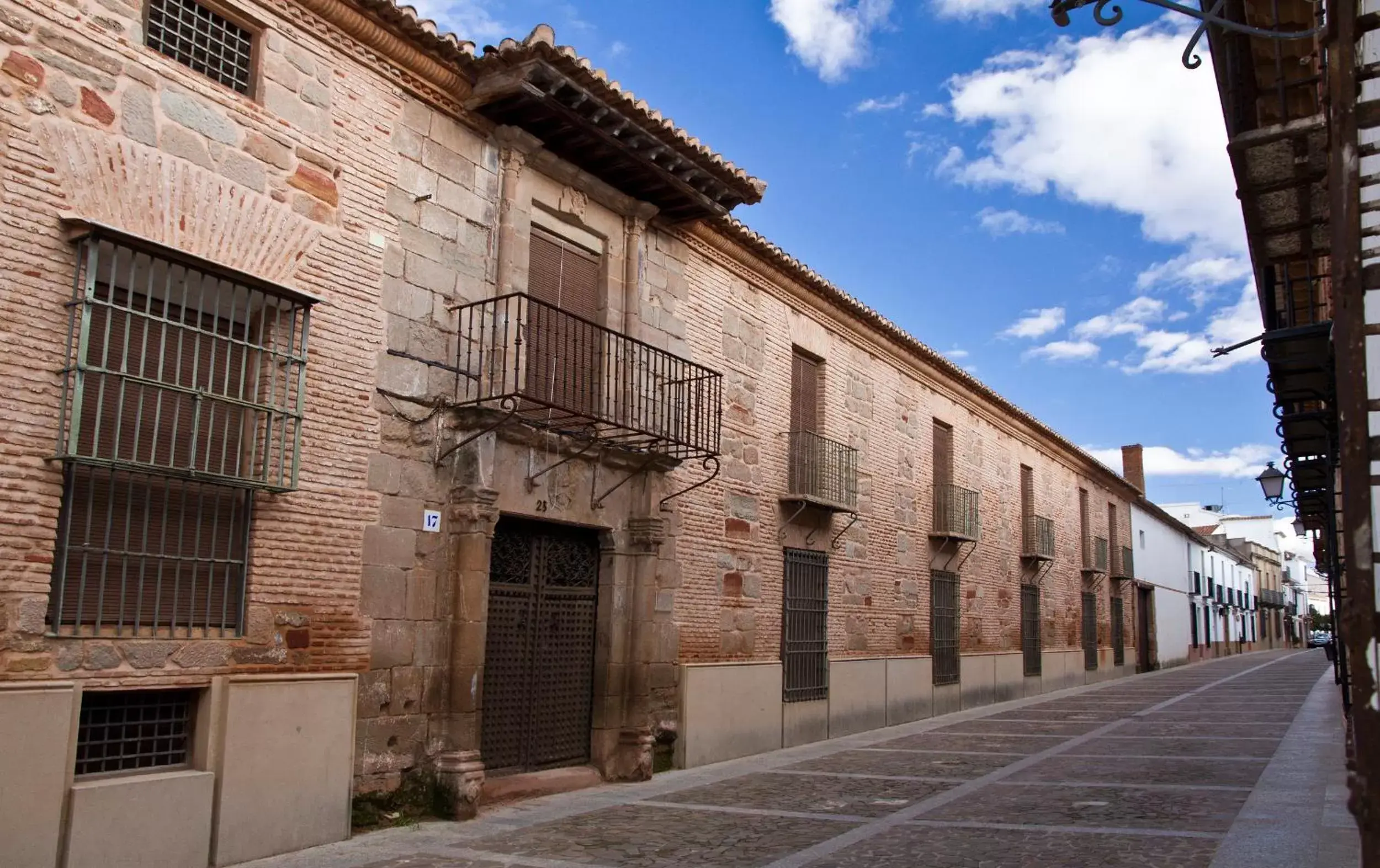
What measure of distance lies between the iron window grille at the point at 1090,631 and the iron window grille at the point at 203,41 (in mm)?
22087

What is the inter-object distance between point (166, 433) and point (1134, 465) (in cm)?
3397

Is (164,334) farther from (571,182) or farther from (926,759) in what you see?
(926,759)

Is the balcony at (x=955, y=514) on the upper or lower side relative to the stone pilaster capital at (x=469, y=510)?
upper

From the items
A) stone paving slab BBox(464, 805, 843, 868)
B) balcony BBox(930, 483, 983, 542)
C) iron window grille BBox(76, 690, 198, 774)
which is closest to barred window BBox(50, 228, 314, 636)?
iron window grille BBox(76, 690, 198, 774)

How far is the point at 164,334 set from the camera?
20.2 feet

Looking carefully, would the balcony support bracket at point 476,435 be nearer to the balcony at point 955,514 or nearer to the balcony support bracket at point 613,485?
the balcony support bracket at point 613,485

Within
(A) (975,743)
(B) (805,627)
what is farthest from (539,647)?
(A) (975,743)

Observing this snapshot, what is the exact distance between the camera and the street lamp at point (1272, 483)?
1422 cm

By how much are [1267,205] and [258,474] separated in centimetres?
723

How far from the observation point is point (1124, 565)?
92.8ft

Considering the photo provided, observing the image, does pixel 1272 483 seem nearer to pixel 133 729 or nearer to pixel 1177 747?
pixel 1177 747

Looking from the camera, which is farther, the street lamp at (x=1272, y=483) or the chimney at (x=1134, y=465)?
the chimney at (x=1134, y=465)

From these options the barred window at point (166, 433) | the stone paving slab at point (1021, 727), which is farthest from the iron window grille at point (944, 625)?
the barred window at point (166, 433)

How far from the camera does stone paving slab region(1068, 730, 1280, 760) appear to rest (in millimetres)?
11273
